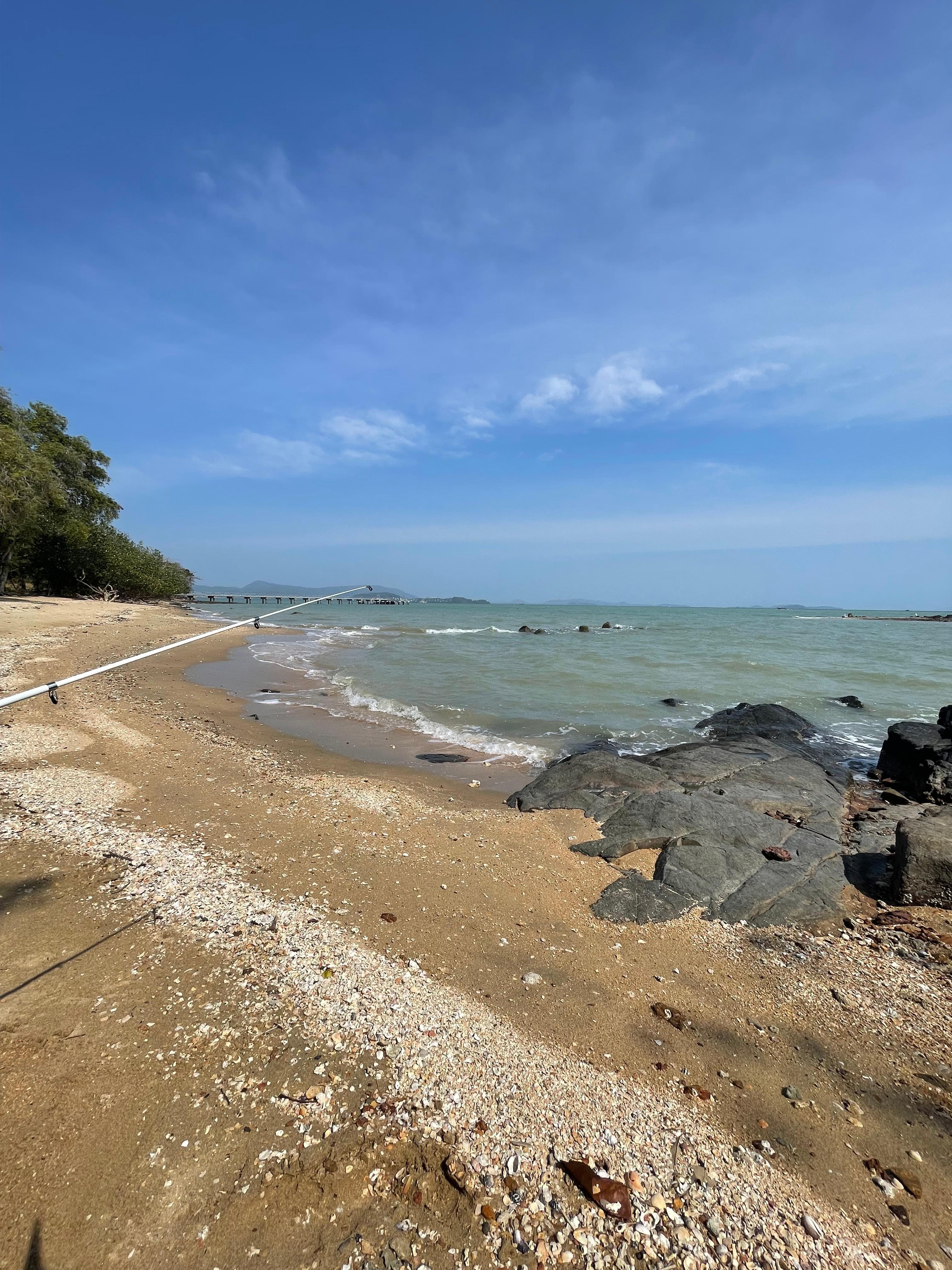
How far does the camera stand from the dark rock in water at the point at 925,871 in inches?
220

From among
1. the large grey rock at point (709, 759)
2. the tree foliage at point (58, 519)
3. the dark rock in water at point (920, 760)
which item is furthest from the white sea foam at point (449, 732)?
the tree foliage at point (58, 519)

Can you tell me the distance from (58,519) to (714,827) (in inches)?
1879

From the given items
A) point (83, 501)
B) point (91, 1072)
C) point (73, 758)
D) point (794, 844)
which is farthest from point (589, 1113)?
point (83, 501)

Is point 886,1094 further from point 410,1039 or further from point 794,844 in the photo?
point 794,844

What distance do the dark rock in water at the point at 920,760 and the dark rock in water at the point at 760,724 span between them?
2081 millimetres

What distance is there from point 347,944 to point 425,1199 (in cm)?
193

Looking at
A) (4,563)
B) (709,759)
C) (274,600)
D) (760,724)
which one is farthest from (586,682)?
(274,600)

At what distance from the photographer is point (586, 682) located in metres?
20.3

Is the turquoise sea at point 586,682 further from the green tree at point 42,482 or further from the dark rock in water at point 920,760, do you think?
the green tree at point 42,482

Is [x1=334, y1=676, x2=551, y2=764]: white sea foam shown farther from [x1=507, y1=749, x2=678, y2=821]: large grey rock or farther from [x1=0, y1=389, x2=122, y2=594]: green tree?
[x1=0, y1=389, x2=122, y2=594]: green tree

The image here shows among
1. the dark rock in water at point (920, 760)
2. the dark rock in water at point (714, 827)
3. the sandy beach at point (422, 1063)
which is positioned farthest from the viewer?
the dark rock in water at point (920, 760)

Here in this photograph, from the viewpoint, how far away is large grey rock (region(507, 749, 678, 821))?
7.66 metres

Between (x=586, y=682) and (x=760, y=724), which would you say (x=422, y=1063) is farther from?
(x=586, y=682)

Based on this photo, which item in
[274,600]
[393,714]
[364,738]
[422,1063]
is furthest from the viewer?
[274,600]
